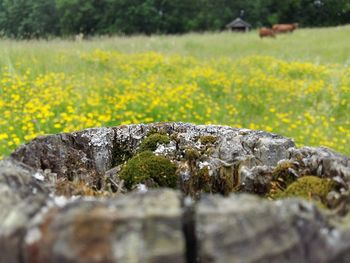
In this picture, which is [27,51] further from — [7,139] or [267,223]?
[267,223]

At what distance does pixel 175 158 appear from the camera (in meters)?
1.80

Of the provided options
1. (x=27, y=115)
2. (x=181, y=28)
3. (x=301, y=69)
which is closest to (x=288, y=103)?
(x=301, y=69)

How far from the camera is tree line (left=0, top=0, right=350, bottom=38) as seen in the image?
118 ft

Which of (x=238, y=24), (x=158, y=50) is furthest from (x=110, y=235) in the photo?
(x=238, y=24)

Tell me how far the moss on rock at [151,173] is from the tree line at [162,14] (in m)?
34.3

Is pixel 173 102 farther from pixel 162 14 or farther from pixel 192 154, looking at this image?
pixel 162 14

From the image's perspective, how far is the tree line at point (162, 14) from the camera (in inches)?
1412

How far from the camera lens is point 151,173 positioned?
5.40ft

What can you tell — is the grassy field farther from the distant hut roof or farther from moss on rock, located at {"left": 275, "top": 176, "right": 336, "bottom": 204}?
the distant hut roof

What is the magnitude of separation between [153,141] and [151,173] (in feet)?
0.72

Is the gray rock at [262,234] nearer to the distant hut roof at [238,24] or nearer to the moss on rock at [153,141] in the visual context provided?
the moss on rock at [153,141]

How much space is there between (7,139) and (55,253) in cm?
350

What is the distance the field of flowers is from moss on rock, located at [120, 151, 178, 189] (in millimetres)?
2241

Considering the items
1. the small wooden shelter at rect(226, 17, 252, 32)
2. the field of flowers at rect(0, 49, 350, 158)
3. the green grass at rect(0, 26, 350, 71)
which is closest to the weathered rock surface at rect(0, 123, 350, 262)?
the field of flowers at rect(0, 49, 350, 158)
